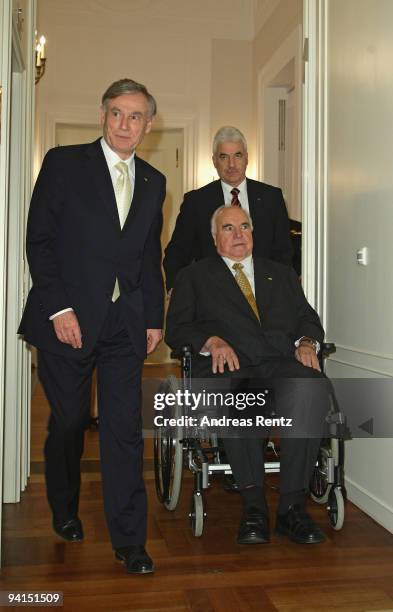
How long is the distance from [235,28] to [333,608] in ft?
21.6

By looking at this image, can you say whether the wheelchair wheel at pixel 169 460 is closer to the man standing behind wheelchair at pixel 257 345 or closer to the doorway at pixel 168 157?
the man standing behind wheelchair at pixel 257 345

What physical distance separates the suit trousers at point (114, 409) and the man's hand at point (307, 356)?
765 mm

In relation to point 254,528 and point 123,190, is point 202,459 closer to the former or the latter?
point 254,528

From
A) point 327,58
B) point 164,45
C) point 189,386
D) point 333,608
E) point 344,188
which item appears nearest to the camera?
point 333,608

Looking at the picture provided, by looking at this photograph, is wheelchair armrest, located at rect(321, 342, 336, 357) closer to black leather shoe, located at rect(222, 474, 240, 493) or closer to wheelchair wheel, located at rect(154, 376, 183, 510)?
wheelchair wheel, located at rect(154, 376, 183, 510)

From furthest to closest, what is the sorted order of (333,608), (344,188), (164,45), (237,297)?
1. (164,45)
2. (344,188)
3. (237,297)
4. (333,608)

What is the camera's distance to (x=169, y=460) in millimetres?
3064

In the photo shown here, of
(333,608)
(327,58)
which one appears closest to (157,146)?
(327,58)

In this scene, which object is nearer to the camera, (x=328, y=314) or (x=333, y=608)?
(x=333, y=608)

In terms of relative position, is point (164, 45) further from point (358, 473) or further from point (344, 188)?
point (358, 473)

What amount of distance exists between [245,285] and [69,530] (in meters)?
1.21

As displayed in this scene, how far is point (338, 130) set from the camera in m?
3.37

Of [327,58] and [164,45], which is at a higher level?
[164,45]

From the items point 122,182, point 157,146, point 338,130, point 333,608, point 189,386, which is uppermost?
point 157,146
